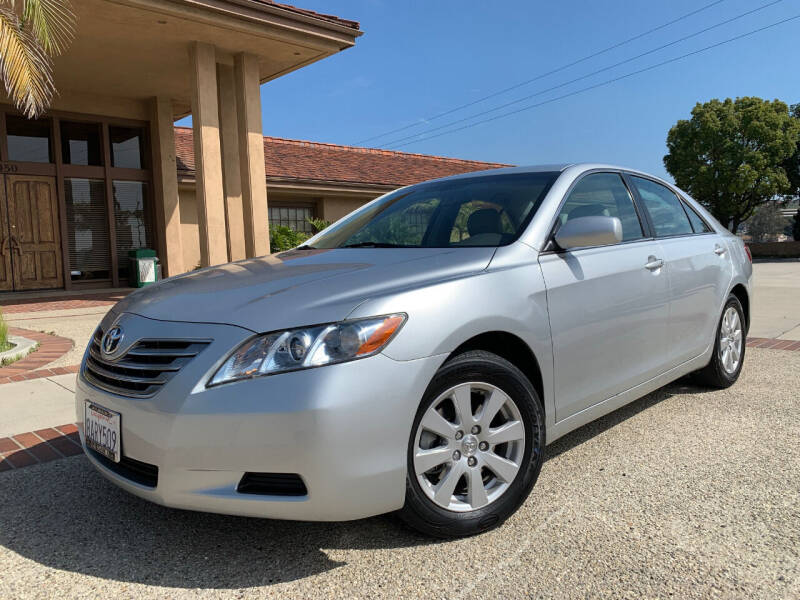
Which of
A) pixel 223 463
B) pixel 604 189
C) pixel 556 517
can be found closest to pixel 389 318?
pixel 223 463

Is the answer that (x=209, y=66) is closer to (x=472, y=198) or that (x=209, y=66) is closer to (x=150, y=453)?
(x=472, y=198)

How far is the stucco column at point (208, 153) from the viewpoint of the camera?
35.3 feet

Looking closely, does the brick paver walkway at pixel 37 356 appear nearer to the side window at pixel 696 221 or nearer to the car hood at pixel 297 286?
the car hood at pixel 297 286

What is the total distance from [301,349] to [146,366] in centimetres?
65

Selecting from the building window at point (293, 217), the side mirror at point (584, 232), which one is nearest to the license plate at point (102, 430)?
the side mirror at point (584, 232)

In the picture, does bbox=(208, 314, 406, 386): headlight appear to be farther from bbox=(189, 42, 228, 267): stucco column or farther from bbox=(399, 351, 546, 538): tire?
bbox=(189, 42, 228, 267): stucco column

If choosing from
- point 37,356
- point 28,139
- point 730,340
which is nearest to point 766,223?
point 28,139

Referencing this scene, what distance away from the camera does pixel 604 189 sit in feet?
12.0

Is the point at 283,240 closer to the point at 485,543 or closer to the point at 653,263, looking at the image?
the point at 653,263

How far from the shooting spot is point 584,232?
2.95 metres

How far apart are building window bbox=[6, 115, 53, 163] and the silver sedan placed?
39.4 ft

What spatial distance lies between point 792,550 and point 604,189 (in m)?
2.06

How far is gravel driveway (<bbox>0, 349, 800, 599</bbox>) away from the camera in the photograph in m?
2.20

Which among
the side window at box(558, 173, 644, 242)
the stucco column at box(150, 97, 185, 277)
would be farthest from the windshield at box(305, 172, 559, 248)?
the stucco column at box(150, 97, 185, 277)
